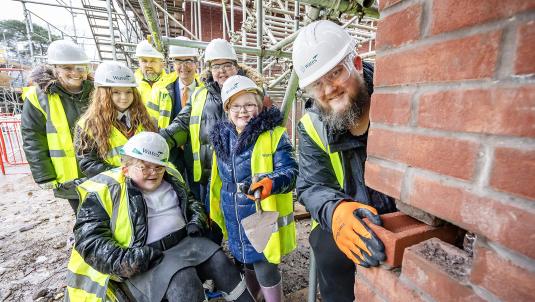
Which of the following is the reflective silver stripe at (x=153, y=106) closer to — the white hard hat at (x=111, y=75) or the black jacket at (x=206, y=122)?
the black jacket at (x=206, y=122)

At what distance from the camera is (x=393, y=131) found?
0.80 m

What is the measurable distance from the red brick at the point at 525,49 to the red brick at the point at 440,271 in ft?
1.57

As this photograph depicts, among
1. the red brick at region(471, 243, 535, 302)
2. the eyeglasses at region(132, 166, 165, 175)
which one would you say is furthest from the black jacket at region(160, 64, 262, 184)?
the red brick at region(471, 243, 535, 302)

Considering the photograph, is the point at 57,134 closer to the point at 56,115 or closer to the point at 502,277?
the point at 56,115

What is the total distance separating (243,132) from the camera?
2025mm

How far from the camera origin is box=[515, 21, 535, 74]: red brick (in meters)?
0.48

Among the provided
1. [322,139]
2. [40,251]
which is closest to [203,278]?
[322,139]

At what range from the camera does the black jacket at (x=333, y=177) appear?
4.51 ft

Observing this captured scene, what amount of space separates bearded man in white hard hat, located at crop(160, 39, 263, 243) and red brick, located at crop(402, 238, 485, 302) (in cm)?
194

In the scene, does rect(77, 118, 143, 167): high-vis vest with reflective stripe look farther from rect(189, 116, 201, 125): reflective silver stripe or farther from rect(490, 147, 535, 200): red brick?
rect(490, 147, 535, 200): red brick

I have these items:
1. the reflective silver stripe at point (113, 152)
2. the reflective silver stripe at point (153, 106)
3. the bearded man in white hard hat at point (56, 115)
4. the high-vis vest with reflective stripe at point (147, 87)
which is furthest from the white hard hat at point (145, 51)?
the reflective silver stripe at point (113, 152)

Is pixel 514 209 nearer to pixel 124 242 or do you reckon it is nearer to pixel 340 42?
pixel 340 42

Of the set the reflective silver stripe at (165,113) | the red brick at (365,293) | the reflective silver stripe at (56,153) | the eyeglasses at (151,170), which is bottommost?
the red brick at (365,293)

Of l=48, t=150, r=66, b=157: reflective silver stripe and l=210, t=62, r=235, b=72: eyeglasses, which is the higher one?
l=210, t=62, r=235, b=72: eyeglasses
